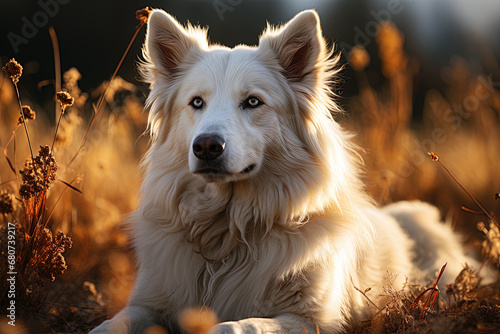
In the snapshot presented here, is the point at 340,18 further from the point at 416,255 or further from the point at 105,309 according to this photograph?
the point at 105,309

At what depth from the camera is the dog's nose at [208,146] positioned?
2730 millimetres

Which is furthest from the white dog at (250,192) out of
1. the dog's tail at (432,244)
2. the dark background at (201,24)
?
the dark background at (201,24)

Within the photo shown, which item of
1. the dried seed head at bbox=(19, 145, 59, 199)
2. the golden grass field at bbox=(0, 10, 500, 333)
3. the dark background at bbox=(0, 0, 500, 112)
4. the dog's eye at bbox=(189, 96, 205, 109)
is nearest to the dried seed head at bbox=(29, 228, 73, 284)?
the golden grass field at bbox=(0, 10, 500, 333)

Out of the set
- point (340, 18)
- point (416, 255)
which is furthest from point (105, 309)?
point (340, 18)

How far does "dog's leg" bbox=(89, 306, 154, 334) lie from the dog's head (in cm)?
93

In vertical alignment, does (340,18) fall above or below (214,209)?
above

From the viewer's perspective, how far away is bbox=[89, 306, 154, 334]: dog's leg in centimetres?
259

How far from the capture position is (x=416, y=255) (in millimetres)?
4305

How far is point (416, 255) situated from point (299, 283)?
189 centimetres

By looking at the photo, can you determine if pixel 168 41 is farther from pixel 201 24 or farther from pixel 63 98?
pixel 201 24

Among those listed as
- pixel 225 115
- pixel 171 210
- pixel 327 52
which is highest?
pixel 327 52

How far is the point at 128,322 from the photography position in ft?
8.81

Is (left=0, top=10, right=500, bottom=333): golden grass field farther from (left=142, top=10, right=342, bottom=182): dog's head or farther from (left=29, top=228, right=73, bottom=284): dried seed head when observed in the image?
(left=142, top=10, right=342, bottom=182): dog's head

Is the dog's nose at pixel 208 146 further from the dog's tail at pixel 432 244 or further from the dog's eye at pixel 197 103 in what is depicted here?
the dog's tail at pixel 432 244
